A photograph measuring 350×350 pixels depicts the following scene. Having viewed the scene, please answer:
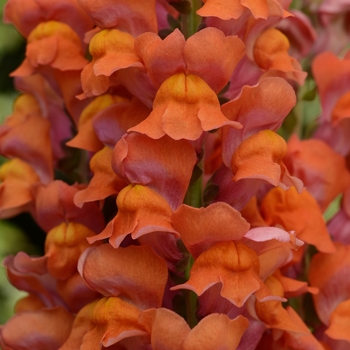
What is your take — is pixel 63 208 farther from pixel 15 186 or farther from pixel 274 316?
pixel 274 316

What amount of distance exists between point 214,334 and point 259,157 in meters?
0.13

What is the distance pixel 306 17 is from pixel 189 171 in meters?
0.31

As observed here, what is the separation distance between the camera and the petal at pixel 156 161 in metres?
0.59

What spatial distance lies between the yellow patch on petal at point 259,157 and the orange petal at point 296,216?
108 millimetres

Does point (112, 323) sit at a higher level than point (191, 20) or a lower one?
lower

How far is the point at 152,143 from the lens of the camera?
59 centimetres

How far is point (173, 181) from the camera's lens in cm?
60

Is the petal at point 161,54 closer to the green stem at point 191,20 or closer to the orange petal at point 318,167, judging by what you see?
the green stem at point 191,20

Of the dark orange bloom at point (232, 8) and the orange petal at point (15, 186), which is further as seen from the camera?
the orange petal at point (15, 186)

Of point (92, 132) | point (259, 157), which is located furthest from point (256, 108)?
point (92, 132)

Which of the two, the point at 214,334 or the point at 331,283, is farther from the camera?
the point at 331,283

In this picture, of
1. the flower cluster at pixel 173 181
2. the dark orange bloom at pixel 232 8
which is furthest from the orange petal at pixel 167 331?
the dark orange bloom at pixel 232 8

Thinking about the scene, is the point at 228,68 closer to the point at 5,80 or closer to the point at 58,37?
the point at 58,37

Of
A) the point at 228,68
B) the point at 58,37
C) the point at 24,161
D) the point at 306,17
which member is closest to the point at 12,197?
the point at 24,161
